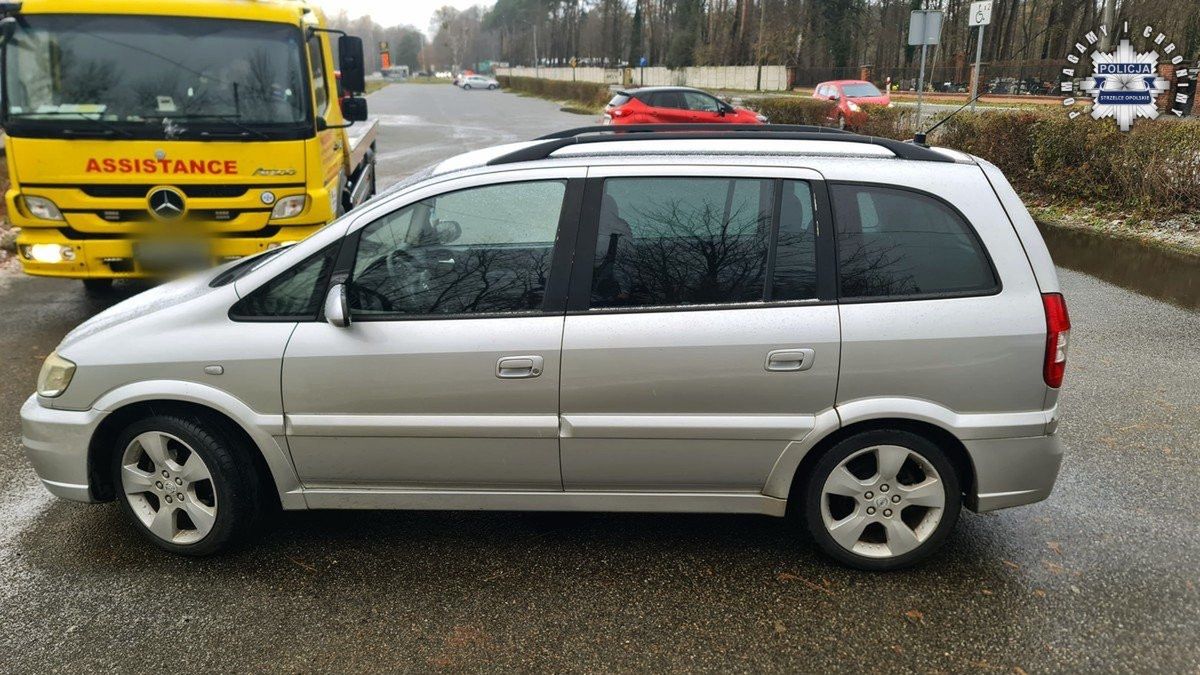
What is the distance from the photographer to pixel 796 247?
3273mm

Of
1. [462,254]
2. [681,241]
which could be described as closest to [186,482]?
[462,254]

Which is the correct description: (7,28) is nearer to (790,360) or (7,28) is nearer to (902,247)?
(790,360)

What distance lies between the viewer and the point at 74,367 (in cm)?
340

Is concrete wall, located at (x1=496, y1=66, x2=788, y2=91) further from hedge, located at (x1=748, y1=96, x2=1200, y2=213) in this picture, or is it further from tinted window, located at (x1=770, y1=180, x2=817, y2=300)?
tinted window, located at (x1=770, y1=180, x2=817, y2=300)

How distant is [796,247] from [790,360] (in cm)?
43

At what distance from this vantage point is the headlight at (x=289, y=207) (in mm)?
6742

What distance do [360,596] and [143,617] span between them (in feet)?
2.47

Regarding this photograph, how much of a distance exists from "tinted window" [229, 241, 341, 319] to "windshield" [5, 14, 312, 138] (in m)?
3.69

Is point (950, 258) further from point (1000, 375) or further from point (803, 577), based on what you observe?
point (803, 577)

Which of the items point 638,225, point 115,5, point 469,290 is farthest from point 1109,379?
point 115,5

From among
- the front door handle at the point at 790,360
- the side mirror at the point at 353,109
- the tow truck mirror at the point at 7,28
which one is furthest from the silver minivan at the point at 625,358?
the side mirror at the point at 353,109

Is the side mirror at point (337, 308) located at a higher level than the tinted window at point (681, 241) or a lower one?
lower

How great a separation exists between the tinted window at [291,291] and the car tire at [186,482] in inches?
18.5

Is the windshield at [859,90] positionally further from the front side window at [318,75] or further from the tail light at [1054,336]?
the tail light at [1054,336]
